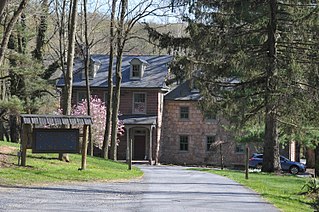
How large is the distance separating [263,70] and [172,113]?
76.5ft

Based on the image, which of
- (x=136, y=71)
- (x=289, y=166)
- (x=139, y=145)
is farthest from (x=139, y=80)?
(x=289, y=166)

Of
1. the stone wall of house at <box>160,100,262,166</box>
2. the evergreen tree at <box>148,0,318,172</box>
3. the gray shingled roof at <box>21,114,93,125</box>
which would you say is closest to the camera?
the gray shingled roof at <box>21,114,93,125</box>

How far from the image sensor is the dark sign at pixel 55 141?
64.1 feet

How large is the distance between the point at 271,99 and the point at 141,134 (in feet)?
78.1

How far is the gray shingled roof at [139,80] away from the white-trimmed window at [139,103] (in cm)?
86

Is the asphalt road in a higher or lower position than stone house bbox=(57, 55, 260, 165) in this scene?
lower

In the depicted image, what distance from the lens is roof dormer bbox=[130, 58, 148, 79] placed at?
4906 centimetres

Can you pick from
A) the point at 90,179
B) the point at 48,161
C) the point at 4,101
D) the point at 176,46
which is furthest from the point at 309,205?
the point at 4,101

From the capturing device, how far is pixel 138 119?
156 ft

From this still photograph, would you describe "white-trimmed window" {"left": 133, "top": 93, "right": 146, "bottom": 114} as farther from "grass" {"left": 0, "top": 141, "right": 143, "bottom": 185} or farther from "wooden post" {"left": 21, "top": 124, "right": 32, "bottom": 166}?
"wooden post" {"left": 21, "top": 124, "right": 32, "bottom": 166}

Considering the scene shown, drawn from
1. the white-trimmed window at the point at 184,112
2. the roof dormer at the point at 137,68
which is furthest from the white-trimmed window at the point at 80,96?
the white-trimmed window at the point at 184,112

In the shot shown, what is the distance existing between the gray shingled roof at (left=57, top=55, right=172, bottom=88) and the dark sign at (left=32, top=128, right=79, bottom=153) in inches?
1099

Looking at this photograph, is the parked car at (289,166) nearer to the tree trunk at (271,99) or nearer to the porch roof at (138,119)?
the porch roof at (138,119)

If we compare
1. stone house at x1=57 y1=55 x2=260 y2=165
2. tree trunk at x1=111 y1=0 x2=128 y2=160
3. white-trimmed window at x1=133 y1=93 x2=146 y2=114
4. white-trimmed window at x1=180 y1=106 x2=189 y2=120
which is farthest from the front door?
tree trunk at x1=111 y1=0 x2=128 y2=160
